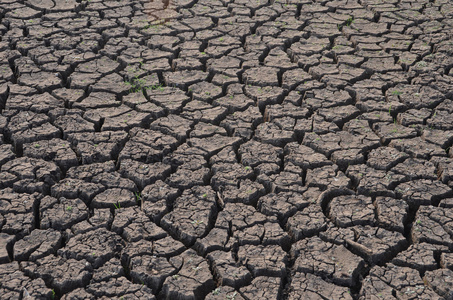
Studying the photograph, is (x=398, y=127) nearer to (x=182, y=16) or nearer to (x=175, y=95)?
(x=175, y=95)

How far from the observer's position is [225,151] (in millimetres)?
3676

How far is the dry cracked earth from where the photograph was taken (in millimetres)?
2822

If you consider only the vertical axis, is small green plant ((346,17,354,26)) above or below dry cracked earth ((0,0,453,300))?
above

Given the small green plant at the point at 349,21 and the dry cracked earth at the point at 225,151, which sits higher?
the small green plant at the point at 349,21

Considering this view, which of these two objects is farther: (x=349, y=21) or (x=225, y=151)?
(x=349, y=21)

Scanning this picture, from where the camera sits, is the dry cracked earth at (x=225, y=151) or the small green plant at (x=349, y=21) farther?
the small green plant at (x=349, y=21)

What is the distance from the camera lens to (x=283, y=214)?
10.4 ft

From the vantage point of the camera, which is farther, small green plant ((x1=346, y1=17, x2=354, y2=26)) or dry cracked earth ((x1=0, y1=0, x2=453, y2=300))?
small green plant ((x1=346, y1=17, x2=354, y2=26))

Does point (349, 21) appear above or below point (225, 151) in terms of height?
above

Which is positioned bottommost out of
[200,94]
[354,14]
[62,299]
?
[62,299]

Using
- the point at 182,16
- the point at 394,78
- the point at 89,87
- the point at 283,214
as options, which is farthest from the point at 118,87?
the point at 394,78

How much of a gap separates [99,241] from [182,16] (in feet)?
10.2

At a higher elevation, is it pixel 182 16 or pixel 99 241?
pixel 182 16

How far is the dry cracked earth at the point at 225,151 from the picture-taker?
282 cm
